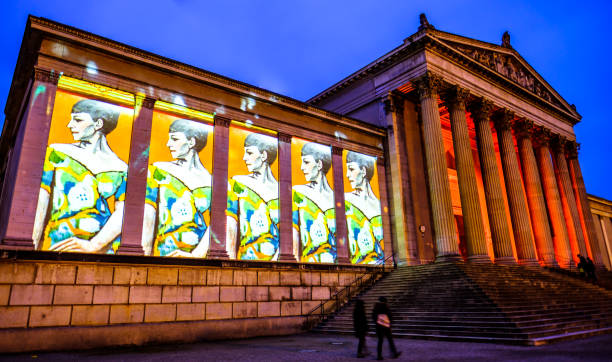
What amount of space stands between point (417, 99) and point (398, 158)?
15.8 feet

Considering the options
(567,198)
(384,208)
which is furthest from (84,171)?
(567,198)

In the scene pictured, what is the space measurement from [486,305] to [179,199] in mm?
12333

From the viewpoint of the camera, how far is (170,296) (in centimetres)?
1421

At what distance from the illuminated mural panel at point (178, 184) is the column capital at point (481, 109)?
1726cm

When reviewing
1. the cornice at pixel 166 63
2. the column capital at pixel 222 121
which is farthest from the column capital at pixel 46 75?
the column capital at pixel 222 121

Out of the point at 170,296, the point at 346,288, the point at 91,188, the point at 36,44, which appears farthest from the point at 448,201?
the point at 36,44

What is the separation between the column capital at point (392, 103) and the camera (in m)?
24.5

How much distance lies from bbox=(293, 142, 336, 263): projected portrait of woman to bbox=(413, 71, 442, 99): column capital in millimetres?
6729

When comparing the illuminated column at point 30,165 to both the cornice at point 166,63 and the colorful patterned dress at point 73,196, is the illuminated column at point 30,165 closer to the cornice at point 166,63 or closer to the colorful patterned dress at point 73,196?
the colorful patterned dress at point 73,196

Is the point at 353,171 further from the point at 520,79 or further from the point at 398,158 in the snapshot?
the point at 520,79

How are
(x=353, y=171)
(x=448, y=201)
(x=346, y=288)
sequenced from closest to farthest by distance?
(x=346, y=288) < (x=448, y=201) < (x=353, y=171)

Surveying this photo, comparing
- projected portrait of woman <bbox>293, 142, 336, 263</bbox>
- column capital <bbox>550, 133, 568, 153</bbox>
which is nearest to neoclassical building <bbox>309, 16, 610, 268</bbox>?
column capital <bbox>550, 133, 568, 153</bbox>

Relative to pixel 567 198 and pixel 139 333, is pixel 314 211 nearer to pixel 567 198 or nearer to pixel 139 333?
pixel 139 333

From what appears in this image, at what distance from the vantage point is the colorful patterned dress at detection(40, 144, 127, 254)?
13.2m
